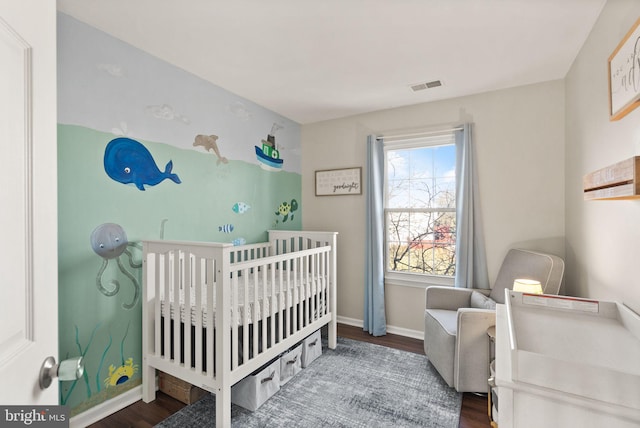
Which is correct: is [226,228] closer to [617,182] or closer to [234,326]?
[234,326]

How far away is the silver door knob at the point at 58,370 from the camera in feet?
2.02

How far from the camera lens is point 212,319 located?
65.6 inches

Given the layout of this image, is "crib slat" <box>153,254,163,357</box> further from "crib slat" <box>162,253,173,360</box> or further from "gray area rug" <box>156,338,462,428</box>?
"gray area rug" <box>156,338,462,428</box>

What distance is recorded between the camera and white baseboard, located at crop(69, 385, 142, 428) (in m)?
1.69

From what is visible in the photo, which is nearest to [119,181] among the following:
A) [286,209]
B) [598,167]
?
[286,209]

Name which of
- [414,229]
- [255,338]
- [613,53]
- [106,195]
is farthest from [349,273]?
[613,53]

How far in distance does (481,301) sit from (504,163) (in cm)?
125

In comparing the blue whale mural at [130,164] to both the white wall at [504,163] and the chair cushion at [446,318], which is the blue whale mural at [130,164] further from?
the chair cushion at [446,318]

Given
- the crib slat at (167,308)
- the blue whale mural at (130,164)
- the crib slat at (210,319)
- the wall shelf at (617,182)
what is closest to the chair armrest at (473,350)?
the wall shelf at (617,182)

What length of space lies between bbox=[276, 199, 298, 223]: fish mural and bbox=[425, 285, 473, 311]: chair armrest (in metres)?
1.73

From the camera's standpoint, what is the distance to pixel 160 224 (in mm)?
2117

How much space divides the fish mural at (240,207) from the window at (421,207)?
1.50 metres

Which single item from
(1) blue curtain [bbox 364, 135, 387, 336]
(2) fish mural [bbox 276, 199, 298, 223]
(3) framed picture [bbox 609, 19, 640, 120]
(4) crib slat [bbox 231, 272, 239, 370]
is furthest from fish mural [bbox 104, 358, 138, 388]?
(3) framed picture [bbox 609, 19, 640, 120]

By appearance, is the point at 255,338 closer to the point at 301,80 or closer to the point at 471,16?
the point at 301,80
